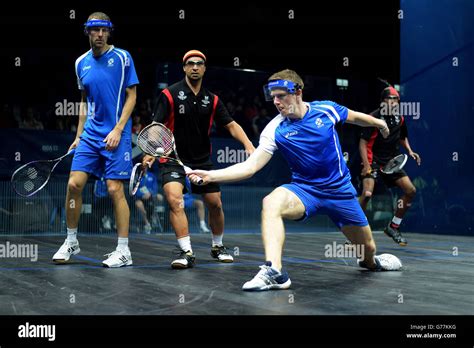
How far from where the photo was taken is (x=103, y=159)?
4.42 m

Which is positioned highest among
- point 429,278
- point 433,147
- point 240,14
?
point 240,14

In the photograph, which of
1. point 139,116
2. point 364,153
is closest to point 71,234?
point 364,153

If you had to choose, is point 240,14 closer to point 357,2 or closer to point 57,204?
point 357,2

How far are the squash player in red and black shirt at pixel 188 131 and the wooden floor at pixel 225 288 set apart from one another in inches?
14.3

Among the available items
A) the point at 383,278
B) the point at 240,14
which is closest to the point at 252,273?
the point at 383,278

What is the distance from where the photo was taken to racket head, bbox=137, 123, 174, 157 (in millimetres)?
3857

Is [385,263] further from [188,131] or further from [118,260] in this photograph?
[118,260]

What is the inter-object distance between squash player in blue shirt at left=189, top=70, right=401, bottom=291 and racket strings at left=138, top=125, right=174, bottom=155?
58 cm

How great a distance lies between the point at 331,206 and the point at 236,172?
65 cm

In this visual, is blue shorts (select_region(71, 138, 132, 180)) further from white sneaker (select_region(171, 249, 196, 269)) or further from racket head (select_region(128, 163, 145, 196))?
white sneaker (select_region(171, 249, 196, 269))

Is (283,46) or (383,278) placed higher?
(283,46)

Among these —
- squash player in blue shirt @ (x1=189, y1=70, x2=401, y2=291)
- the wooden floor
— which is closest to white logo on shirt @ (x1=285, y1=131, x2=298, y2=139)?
squash player in blue shirt @ (x1=189, y1=70, x2=401, y2=291)
